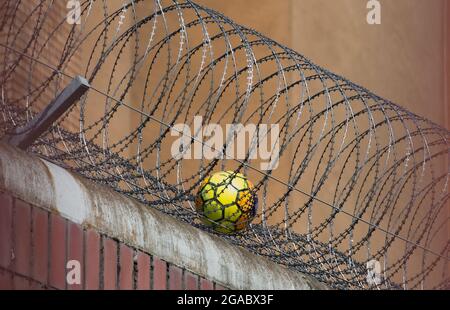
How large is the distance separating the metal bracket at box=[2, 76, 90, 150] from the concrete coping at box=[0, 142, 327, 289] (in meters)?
0.12

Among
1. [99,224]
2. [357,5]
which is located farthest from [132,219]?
[357,5]

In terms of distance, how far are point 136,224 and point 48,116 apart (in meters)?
1.04

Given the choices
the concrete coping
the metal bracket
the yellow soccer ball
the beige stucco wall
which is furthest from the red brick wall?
the beige stucco wall

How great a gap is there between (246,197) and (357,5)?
6637mm

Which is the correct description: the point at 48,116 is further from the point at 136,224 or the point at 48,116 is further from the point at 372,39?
the point at 372,39

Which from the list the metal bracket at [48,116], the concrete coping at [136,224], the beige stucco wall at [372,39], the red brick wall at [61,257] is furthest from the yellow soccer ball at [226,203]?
the beige stucco wall at [372,39]

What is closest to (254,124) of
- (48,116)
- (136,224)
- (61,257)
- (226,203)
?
(226,203)

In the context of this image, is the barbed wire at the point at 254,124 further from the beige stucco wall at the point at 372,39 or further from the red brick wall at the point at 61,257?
the red brick wall at the point at 61,257

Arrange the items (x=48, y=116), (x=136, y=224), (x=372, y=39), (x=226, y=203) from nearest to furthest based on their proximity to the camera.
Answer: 1. (x=48, y=116)
2. (x=136, y=224)
3. (x=226, y=203)
4. (x=372, y=39)

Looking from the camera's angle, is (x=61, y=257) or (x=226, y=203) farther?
(x=226, y=203)

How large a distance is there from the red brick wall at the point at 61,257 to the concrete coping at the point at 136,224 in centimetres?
7

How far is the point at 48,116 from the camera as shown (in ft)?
34.1

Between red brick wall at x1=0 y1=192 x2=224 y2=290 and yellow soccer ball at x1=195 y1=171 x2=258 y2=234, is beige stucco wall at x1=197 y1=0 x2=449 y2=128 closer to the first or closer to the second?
yellow soccer ball at x1=195 y1=171 x2=258 y2=234

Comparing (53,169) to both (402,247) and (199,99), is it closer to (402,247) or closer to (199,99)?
(199,99)
